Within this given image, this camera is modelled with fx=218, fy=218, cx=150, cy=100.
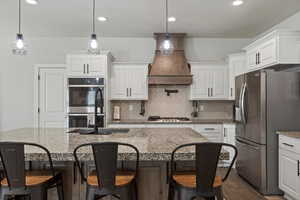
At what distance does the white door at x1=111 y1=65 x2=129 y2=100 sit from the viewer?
4621mm

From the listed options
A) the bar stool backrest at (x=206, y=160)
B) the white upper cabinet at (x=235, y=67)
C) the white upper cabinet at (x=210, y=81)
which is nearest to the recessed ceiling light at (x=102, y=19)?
the white upper cabinet at (x=210, y=81)

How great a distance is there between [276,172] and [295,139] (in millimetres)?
641

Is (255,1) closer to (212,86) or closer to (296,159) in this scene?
(212,86)

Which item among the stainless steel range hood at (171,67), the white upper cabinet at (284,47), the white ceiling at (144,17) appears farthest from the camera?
the stainless steel range hood at (171,67)

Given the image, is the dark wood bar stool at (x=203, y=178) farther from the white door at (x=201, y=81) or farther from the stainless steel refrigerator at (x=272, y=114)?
the white door at (x=201, y=81)

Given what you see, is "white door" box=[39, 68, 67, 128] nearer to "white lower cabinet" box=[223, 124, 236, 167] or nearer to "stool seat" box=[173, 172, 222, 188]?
"white lower cabinet" box=[223, 124, 236, 167]

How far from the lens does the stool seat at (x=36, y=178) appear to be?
1.64 metres

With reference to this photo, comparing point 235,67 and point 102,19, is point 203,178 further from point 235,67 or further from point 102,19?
point 235,67

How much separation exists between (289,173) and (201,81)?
242 cm

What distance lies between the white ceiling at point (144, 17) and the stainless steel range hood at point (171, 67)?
0.26 meters

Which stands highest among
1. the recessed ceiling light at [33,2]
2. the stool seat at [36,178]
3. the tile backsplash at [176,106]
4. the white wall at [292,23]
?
the recessed ceiling light at [33,2]

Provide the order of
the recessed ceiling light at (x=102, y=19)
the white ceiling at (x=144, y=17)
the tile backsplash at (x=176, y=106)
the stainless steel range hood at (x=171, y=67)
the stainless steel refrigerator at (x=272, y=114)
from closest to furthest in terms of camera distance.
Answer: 1. the stainless steel refrigerator at (x=272, y=114)
2. the white ceiling at (x=144, y=17)
3. the recessed ceiling light at (x=102, y=19)
4. the stainless steel range hood at (x=171, y=67)
5. the tile backsplash at (x=176, y=106)

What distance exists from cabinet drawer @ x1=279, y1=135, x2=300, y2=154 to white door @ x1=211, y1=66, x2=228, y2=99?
1.88 metres

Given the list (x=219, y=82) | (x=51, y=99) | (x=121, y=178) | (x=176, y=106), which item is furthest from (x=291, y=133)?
(x=51, y=99)
